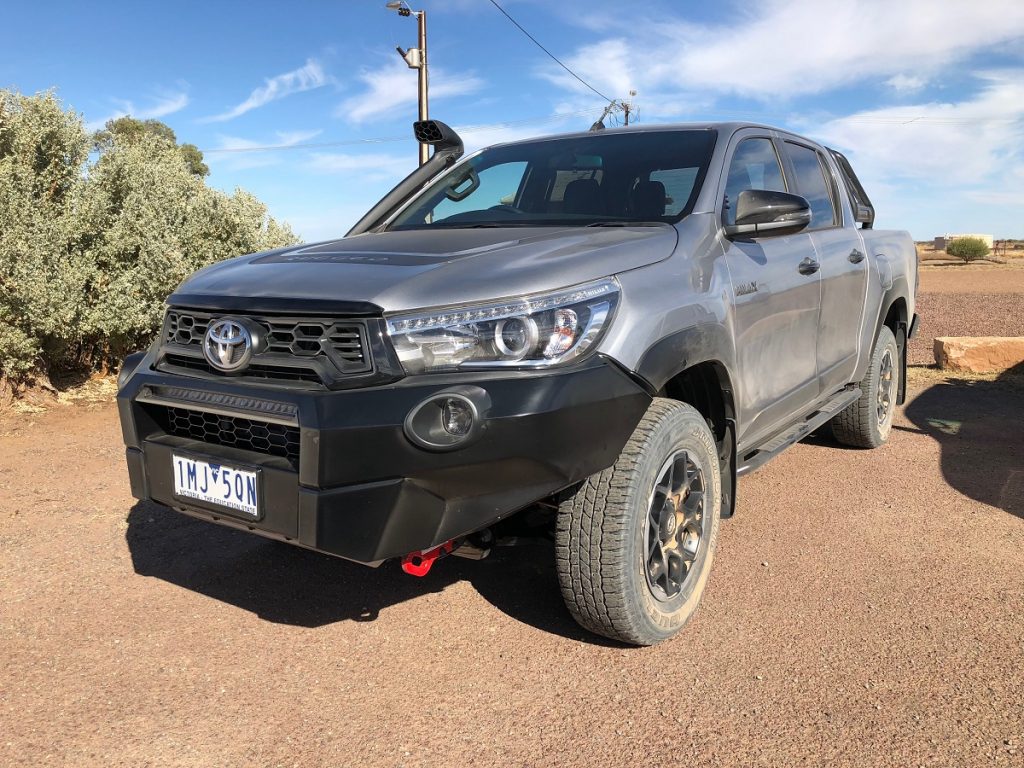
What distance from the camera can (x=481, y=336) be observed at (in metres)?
2.45

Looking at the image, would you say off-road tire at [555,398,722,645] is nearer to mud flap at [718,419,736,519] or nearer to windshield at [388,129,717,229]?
mud flap at [718,419,736,519]

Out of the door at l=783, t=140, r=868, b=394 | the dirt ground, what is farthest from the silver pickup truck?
the door at l=783, t=140, r=868, b=394

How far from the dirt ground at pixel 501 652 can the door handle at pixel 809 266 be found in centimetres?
130

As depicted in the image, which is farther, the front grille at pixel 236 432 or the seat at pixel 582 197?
the seat at pixel 582 197

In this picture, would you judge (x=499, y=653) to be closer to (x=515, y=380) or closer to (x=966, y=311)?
(x=515, y=380)

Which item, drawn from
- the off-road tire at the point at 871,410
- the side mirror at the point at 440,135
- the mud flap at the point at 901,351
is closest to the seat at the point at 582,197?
the side mirror at the point at 440,135

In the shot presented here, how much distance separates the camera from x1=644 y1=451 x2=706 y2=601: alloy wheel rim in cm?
290

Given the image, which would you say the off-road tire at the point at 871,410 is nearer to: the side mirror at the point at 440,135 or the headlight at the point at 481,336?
the side mirror at the point at 440,135

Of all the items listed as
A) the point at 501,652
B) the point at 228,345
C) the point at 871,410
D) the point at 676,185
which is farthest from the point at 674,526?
the point at 871,410

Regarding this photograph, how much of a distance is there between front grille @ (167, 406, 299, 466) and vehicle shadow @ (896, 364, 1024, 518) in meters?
3.81

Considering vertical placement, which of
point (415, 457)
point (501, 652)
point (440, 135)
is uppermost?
point (440, 135)

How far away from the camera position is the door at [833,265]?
171 inches

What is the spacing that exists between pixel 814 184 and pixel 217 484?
367cm

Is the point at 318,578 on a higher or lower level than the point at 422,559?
lower
